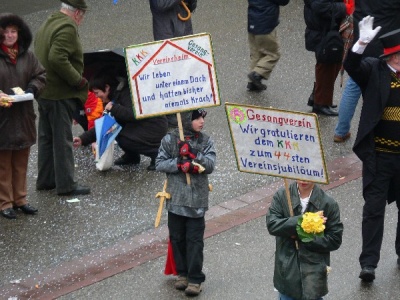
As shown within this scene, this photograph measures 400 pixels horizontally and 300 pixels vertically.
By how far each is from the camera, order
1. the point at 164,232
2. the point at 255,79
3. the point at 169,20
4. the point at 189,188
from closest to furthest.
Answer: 1. the point at 189,188
2. the point at 164,232
3. the point at 169,20
4. the point at 255,79

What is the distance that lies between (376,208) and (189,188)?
1404mm

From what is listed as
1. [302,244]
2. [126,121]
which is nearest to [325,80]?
[126,121]

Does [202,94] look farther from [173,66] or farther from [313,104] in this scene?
[313,104]

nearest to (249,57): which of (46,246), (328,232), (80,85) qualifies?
(80,85)

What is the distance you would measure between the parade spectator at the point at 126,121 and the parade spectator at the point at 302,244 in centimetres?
333

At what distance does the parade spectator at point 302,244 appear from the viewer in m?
6.46

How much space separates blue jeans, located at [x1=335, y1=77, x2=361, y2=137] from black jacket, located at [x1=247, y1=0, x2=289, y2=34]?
5.77ft

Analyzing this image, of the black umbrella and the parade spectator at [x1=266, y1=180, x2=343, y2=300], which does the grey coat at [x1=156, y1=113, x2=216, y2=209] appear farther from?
the black umbrella

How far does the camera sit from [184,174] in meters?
7.32

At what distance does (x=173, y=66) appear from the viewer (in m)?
7.46

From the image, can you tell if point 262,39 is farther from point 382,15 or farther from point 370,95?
point 370,95


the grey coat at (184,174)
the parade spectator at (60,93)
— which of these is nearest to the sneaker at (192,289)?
the grey coat at (184,174)

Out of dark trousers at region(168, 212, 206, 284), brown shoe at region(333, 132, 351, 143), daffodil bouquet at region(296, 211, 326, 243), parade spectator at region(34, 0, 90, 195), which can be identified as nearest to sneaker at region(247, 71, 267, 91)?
Result: brown shoe at region(333, 132, 351, 143)

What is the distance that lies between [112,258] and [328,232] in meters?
2.23
